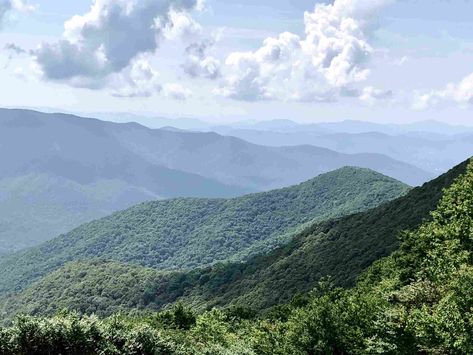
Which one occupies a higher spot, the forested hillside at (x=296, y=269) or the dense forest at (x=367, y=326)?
the dense forest at (x=367, y=326)

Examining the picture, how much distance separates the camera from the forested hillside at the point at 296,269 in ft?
405

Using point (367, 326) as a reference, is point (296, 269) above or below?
below

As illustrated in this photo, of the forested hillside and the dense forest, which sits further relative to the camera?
the forested hillside

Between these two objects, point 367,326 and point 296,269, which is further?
point 296,269

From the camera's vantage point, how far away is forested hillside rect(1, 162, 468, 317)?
12331 centimetres

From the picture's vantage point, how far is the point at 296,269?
147250mm

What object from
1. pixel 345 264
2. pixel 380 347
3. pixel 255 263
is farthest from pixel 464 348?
pixel 255 263

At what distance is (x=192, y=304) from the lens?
16462 cm

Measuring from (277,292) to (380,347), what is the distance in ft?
334

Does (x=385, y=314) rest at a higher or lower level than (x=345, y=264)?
higher

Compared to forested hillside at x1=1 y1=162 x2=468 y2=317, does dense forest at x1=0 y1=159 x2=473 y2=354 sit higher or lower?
higher

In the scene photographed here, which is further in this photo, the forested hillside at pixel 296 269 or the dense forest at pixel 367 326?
the forested hillside at pixel 296 269

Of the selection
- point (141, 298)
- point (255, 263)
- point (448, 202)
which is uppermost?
point (448, 202)

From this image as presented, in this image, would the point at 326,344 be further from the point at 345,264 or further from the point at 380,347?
the point at 345,264
